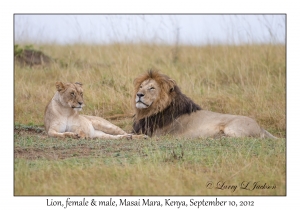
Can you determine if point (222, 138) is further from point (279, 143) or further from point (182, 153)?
point (182, 153)

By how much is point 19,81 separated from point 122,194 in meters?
6.93

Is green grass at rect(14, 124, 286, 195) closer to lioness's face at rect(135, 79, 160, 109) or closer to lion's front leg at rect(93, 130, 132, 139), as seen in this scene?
lion's front leg at rect(93, 130, 132, 139)

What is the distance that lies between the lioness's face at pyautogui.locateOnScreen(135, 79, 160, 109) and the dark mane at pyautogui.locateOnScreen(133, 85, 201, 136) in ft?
0.79

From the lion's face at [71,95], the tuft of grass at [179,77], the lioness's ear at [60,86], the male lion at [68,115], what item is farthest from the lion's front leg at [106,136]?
the tuft of grass at [179,77]

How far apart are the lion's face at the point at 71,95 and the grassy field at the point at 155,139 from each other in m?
0.55

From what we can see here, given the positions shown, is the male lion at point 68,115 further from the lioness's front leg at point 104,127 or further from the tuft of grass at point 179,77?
the tuft of grass at point 179,77

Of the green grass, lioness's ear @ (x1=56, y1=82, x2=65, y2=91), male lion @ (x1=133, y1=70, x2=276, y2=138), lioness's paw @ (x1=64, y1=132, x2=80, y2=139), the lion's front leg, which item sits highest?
lioness's ear @ (x1=56, y1=82, x2=65, y2=91)

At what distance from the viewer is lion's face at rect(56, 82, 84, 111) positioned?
8438mm

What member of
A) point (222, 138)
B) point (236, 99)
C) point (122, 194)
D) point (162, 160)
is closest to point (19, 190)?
point (122, 194)

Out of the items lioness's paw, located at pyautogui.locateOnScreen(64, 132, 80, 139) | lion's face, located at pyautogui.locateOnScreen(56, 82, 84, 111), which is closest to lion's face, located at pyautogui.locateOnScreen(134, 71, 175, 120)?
lion's face, located at pyautogui.locateOnScreen(56, 82, 84, 111)

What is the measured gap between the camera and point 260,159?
6844 millimetres

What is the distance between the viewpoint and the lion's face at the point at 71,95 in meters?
8.44

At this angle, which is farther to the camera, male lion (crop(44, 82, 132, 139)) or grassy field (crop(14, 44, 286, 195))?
male lion (crop(44, 82, 132, 139))

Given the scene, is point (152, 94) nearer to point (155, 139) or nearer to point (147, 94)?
point (147, 94)
